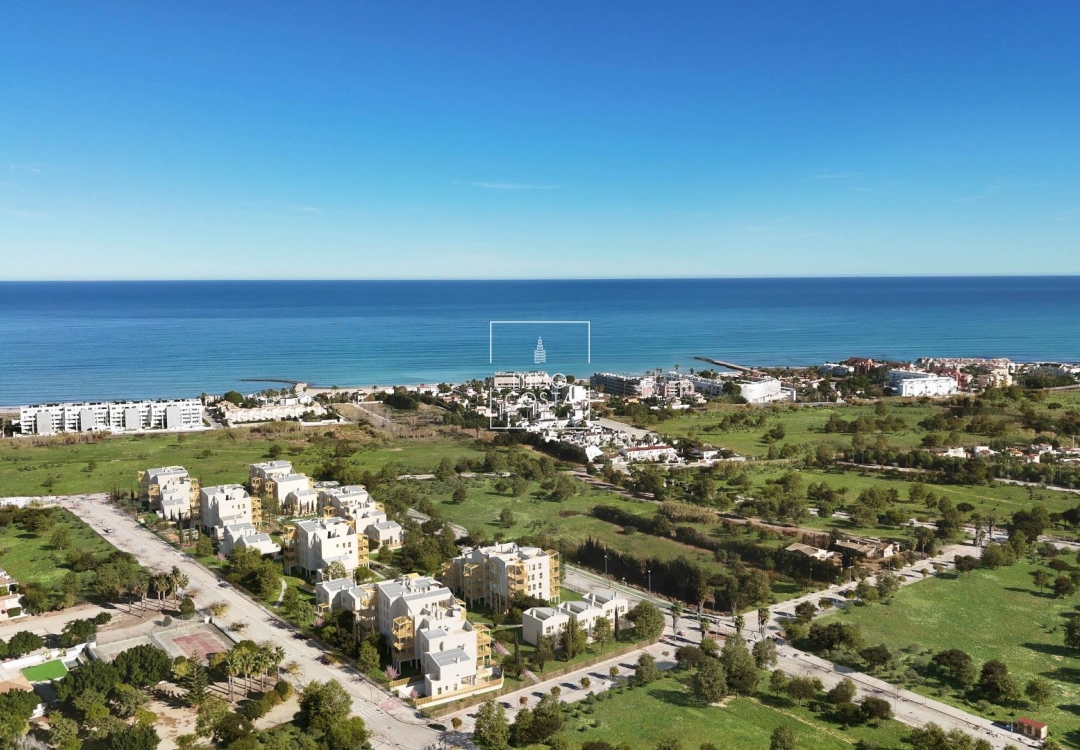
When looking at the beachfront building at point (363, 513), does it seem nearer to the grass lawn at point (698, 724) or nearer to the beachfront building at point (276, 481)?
the beachfront building at point (276, 481)

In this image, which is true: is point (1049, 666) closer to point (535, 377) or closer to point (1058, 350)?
point (535, 377)

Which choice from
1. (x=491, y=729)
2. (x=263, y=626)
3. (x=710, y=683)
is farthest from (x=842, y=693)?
Result: (x=263, y=626)

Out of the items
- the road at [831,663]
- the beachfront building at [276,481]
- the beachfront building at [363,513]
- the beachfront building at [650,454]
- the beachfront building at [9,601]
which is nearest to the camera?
the road at [831,663]

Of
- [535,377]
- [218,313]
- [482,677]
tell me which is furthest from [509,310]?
[482,677]

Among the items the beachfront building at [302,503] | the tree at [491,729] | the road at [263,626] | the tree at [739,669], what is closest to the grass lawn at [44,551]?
the road at [263,626]

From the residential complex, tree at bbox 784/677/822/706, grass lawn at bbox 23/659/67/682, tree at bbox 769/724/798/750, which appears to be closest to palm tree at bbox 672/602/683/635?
tree at bbox 784/677/822/706

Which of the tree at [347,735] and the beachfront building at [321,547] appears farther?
the beachfront building at [321,547]

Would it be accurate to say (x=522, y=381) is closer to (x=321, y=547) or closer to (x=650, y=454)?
(x=650, y=454)

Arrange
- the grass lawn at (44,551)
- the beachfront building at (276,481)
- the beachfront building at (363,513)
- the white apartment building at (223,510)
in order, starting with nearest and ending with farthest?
the grass lawn at (44,551), the beachfront building at (363,513), the white apartment building at (223,510), the beachfront building at (276,481)
